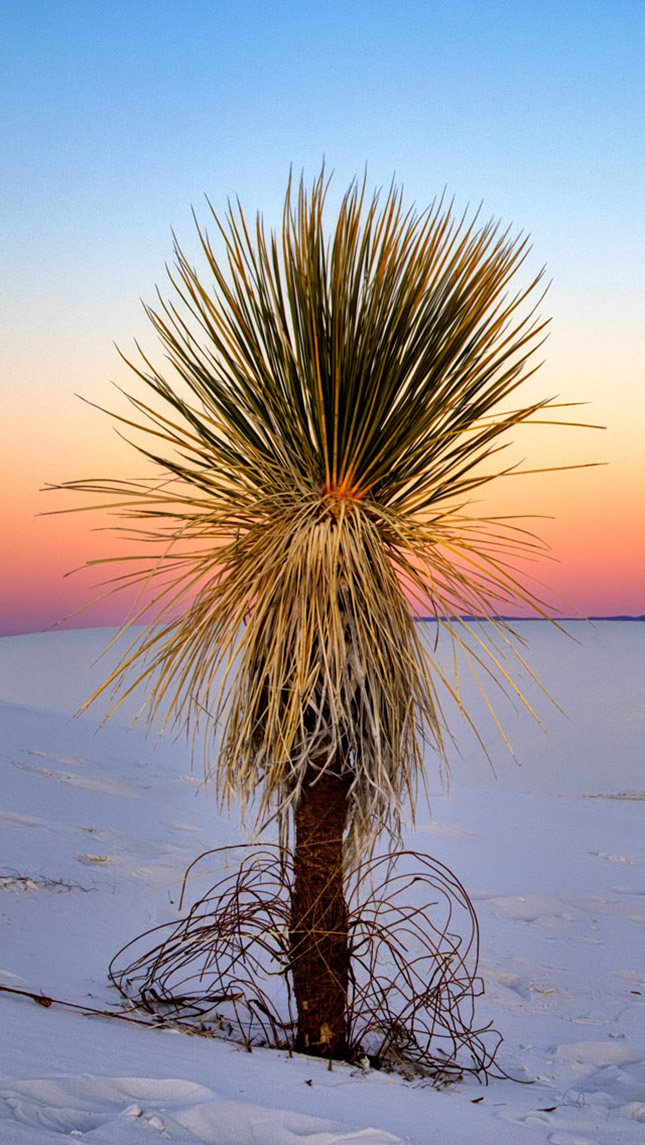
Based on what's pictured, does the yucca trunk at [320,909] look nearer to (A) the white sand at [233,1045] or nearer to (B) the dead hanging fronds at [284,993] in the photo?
(B) the dead hanging fronds at [284,993]

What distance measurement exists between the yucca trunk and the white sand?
199mm

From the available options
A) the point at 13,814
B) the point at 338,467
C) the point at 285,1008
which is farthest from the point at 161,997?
the point at 13,814

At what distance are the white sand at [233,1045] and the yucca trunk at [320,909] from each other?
0.20 metres

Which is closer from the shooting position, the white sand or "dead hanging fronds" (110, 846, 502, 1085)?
the white sand

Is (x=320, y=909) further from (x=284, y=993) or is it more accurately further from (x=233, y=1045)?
(x=284, y=993)

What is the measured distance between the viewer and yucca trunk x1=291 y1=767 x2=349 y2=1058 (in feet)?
10.8

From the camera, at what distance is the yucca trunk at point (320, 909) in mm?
3295

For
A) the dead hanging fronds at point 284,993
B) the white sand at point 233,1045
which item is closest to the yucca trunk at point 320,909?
the dead hanging fronds at point 284,993

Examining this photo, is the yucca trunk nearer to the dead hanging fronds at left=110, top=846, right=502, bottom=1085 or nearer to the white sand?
the dead hanging fronds at left=110, top=846, right=502, bottom=1085

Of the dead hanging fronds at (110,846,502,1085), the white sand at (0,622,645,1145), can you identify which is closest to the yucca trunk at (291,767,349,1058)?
the dead hanging fronds at (110,846,502,1085)

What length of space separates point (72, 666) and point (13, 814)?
2071 cm

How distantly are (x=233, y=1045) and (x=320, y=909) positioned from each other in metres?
0.48

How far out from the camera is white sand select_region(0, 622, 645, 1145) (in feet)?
7.63

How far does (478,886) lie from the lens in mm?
6367
